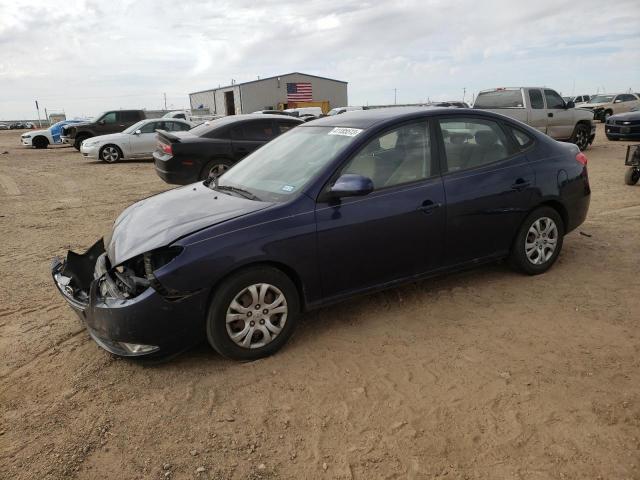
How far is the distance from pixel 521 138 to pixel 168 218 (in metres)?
3.21

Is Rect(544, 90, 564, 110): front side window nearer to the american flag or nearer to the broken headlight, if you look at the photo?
the broken headlight

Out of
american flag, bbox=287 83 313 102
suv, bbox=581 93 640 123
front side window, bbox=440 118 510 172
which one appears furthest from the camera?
american flag, bbox=287 83 313 102

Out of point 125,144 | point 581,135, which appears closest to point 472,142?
Result: point 581,135

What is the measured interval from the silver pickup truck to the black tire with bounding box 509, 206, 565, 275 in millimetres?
9422

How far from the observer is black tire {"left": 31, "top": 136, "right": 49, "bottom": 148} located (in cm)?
2459

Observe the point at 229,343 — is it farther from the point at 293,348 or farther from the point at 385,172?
the point at 385,172

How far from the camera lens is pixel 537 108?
13.7 m

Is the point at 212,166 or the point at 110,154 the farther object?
the point at 110,154

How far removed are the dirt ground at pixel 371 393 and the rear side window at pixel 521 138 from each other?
4.01 feet

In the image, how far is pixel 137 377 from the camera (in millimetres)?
3309

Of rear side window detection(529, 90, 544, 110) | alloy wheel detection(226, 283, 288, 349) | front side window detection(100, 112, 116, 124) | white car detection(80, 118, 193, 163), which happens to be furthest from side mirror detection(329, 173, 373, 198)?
front side window detection(100, 112, 116, 124)

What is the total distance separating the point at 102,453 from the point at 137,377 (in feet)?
2.30

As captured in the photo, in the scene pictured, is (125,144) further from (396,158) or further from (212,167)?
(396,158)

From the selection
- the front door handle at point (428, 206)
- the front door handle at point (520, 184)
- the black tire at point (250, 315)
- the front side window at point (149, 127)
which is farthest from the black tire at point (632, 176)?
the front side window at point (149, 127)
